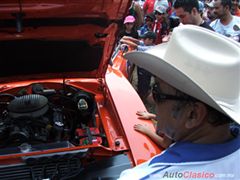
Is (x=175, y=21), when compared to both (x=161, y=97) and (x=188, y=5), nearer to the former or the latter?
(x=188, y=5)

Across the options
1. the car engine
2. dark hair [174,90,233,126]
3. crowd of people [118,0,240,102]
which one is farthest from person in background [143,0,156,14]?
dark hair [174,90,233,126]

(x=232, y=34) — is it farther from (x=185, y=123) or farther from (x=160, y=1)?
(x=185, y=123)

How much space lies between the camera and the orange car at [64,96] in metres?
2.03

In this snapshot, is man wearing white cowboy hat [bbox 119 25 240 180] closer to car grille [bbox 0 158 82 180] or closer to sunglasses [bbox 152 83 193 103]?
sunglasses [bbox 152 83 193 103]

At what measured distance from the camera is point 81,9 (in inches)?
85.5

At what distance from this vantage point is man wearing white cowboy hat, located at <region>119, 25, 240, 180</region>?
Answer: 95 centimetres

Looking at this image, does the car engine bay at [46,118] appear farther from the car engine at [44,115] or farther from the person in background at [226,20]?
the person in background at [226,20]

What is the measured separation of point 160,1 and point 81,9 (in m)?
4.79

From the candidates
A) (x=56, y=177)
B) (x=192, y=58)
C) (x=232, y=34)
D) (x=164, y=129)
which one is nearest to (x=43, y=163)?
(x=56, y=177)

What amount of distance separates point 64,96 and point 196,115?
1822 mm

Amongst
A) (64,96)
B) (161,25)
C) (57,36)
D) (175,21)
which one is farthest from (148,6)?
(57,36)

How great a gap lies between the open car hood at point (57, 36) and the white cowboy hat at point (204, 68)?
1.13 m

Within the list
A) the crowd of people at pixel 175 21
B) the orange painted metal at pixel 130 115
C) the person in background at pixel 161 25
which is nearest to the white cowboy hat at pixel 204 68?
the orange painted metal at pixel 130 115

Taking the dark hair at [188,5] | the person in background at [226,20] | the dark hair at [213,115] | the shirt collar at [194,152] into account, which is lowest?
the person in background at [226,20]
